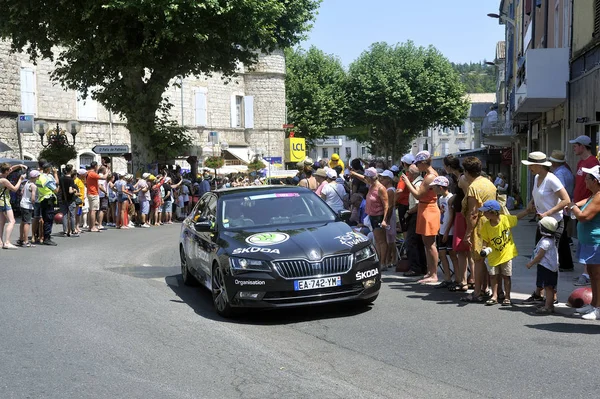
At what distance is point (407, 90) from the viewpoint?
6234 centimetres

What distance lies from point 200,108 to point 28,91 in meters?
15.6

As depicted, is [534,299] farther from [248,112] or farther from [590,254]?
[248,112]

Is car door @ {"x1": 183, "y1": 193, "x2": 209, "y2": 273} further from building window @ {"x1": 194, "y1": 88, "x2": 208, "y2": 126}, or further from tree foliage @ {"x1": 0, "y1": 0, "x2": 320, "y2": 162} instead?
building window @ {"x1": 194, "y1": 88, "x2": 208, "y2": 126}

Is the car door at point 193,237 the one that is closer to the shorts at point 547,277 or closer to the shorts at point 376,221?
the shorts at point 376,221

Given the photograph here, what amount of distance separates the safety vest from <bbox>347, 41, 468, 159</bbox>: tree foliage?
158ft

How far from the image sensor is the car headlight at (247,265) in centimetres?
791

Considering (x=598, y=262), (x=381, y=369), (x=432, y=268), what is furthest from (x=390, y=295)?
(x=381, y=369)

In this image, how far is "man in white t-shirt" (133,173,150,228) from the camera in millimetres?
23234

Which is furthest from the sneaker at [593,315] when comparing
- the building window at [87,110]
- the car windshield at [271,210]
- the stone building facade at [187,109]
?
the building window at [87,110]

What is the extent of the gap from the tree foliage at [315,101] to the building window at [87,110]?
91.2ft

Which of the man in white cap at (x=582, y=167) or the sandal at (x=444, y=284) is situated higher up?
the man in white cap at (x=582, y=167)

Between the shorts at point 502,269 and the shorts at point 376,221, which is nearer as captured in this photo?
the shorts at point 502,269

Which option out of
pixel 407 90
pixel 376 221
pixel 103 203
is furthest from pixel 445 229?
pixel 407 90

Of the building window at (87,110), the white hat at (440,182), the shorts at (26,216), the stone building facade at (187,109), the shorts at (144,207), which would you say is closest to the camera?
the white hat at (440,182)
